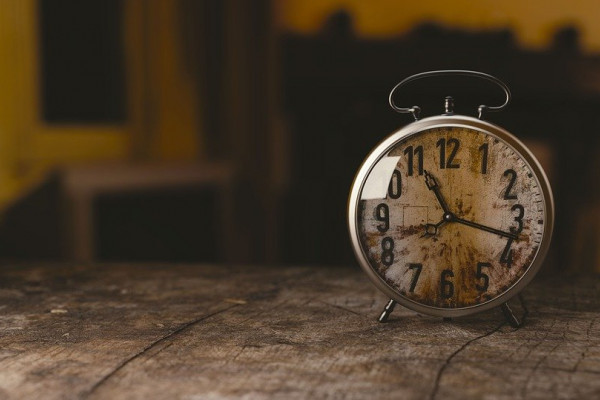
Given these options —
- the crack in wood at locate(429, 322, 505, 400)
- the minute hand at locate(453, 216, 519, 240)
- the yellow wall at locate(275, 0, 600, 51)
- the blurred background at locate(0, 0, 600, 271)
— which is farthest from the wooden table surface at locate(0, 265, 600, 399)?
the yellow wall at locate(275, 0, 600, 51)

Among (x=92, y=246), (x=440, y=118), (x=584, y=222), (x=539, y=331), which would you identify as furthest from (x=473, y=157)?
(x=584, y=222)

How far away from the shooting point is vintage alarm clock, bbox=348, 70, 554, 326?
3.12 ft

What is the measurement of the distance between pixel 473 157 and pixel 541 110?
130 inches

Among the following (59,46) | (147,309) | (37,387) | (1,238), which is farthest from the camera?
(59,46)

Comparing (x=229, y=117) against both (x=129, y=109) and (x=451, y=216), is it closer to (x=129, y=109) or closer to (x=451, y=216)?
(x=129, y=109)

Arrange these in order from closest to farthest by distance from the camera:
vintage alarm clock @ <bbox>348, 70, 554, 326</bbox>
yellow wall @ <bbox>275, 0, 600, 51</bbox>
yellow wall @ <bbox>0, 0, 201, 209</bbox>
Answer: vintage alarm clock @ <bbox>348, 70, 554, 326</bbox>, yellow wall @ <bbox>0, 0, 201, 209</bbox>, yellow wall @ <bbox>275, 0, 600, 51</bbox>

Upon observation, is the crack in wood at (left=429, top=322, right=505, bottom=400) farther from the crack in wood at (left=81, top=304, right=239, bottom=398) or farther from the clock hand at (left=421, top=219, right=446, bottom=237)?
the crack in wood at (left=81, top=304, right=239, bottom=398)

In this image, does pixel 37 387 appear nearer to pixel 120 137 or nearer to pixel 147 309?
pixel 147 309

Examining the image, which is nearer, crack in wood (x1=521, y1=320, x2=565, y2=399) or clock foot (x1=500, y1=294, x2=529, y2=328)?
crack in wood (x1=521, y1=320, x2=565, y2=399)

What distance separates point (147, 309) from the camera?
1.07 meters

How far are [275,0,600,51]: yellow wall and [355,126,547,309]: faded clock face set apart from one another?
8.80 ft

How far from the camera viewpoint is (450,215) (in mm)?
959

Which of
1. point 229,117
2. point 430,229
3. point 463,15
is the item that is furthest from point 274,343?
point 463,15

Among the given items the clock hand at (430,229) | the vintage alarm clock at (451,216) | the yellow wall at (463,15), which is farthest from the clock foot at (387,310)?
the yellow wall at (463,15)
